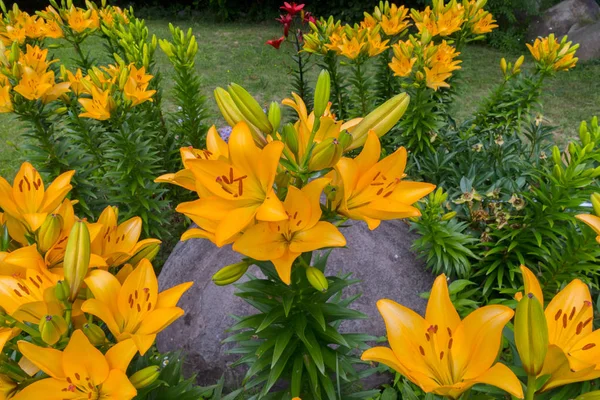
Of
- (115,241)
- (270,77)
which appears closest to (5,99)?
(115,241)

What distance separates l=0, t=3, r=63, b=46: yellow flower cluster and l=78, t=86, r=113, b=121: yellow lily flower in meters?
0.73

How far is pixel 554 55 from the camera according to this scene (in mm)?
2521

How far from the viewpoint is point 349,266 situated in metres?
2.19

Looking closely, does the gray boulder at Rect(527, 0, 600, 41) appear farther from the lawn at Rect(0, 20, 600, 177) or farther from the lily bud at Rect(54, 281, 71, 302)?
the lily bud at Rect(54, 281, 71, 302)

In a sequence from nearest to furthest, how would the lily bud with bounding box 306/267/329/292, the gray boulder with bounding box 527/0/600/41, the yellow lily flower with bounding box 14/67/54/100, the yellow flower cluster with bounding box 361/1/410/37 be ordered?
the lily bud with bounding box 306/267/329/292, the yellow lily flower with bounding box 14/67/54/100, the yellow flower cluster with bounding box 361/1/410/37, the gray boulder with bounding box 527/0/600/41

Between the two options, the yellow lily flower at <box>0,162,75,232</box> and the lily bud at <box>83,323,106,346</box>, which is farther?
the yellow lily flower at <box>0,162,75,232</box>

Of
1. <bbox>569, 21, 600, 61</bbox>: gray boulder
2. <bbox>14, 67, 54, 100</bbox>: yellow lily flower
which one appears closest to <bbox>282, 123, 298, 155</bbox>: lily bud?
<bbox>14, 67, 54, 100</bbox>: yellow lily flower

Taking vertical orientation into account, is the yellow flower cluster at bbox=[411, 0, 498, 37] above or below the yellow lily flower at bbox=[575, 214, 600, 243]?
above

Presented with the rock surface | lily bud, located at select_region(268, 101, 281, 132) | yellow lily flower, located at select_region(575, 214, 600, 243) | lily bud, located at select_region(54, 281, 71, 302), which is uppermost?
lily bud, located at select_region(268, 101, 281, 132)

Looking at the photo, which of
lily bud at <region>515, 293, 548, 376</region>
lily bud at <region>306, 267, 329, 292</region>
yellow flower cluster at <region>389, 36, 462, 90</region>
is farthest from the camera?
yellow flower cluster at <region>389, 36, 462, 90</region>

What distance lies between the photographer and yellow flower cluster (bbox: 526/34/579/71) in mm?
2515

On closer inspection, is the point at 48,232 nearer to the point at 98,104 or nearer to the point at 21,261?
the point at 21,261

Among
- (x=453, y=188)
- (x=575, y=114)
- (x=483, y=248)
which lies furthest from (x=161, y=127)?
(x=575, y=114)

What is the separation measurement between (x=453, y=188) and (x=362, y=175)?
1853 mm
